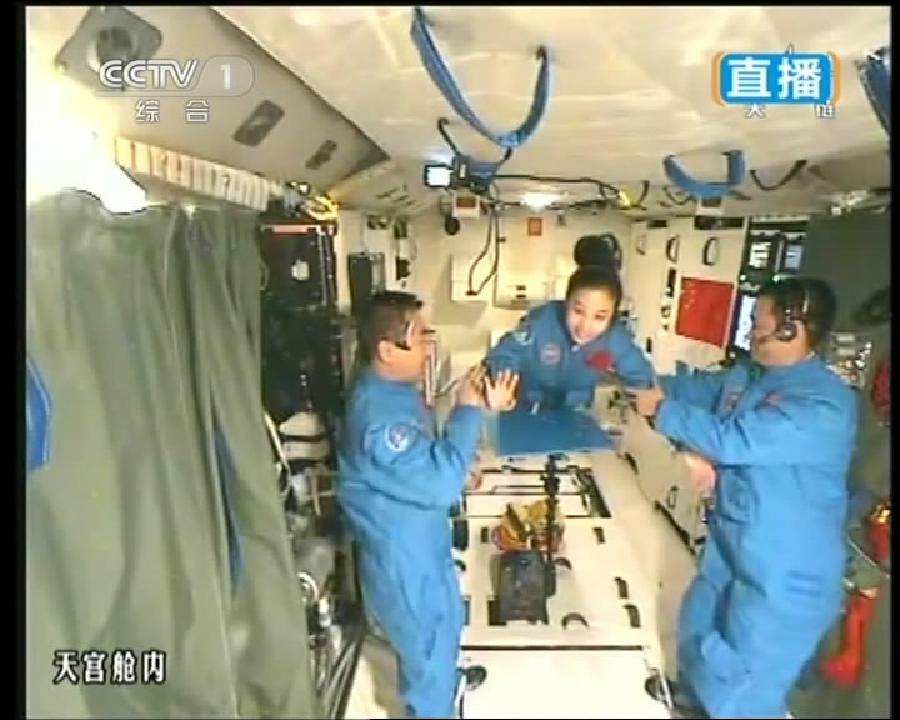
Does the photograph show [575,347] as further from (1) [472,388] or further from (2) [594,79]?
(2) [594,79]

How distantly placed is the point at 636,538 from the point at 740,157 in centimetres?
44

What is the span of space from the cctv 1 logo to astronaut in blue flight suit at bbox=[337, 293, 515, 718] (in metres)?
0.26

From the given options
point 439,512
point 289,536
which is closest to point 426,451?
point 439,512

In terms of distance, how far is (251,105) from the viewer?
0.63 metres

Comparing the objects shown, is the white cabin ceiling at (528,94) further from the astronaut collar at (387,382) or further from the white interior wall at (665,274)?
the astronaut collar at (387,382)

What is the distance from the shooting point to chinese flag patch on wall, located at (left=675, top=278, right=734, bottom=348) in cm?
77

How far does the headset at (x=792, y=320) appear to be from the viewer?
0.76 meters

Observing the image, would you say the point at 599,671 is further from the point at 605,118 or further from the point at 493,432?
the point at 605,118

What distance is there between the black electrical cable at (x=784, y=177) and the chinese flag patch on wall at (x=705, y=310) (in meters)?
0.10

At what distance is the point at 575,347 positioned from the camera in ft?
2.63

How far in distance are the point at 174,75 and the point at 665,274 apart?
1.65 ft

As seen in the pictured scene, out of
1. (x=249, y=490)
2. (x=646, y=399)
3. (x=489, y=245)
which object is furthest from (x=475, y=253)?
(x=249, y=490)

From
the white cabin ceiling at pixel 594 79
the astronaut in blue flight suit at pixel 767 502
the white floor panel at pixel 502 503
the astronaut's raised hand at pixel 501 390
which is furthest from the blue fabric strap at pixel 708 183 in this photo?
the white floor panel at pixel 502 503

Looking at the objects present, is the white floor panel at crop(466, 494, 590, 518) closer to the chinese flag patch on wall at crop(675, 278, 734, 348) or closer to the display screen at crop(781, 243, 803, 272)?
the chinese flag patch on wall at crop(675, 278, 734, 348)
